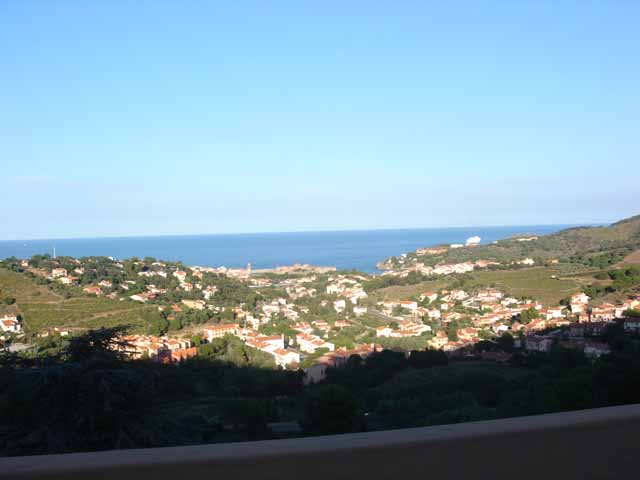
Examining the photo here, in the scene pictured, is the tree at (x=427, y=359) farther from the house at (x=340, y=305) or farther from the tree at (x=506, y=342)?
the house at (x=340, y=305)

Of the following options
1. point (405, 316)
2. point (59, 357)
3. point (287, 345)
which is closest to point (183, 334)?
point (287, 345)

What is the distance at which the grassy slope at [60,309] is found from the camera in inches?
604

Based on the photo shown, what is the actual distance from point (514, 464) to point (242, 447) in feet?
2.25

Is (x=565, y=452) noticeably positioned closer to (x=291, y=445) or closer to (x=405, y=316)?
(x=291, y=445)

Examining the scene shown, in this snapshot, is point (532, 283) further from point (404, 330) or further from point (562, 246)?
point (562, 246)

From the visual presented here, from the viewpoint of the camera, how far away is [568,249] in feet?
122

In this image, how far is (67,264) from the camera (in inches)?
887

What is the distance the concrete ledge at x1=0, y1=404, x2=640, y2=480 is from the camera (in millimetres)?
1237

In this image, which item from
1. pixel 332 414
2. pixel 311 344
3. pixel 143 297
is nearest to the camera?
pixel 332 414

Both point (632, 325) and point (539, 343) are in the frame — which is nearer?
point (632, 325)

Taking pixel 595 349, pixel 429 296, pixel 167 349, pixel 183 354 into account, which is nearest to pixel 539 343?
pixel 595 349

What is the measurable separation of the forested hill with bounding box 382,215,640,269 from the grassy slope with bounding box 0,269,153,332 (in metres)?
21.7

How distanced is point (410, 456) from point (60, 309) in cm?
1767

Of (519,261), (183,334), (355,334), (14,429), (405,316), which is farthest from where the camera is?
(519,261)
